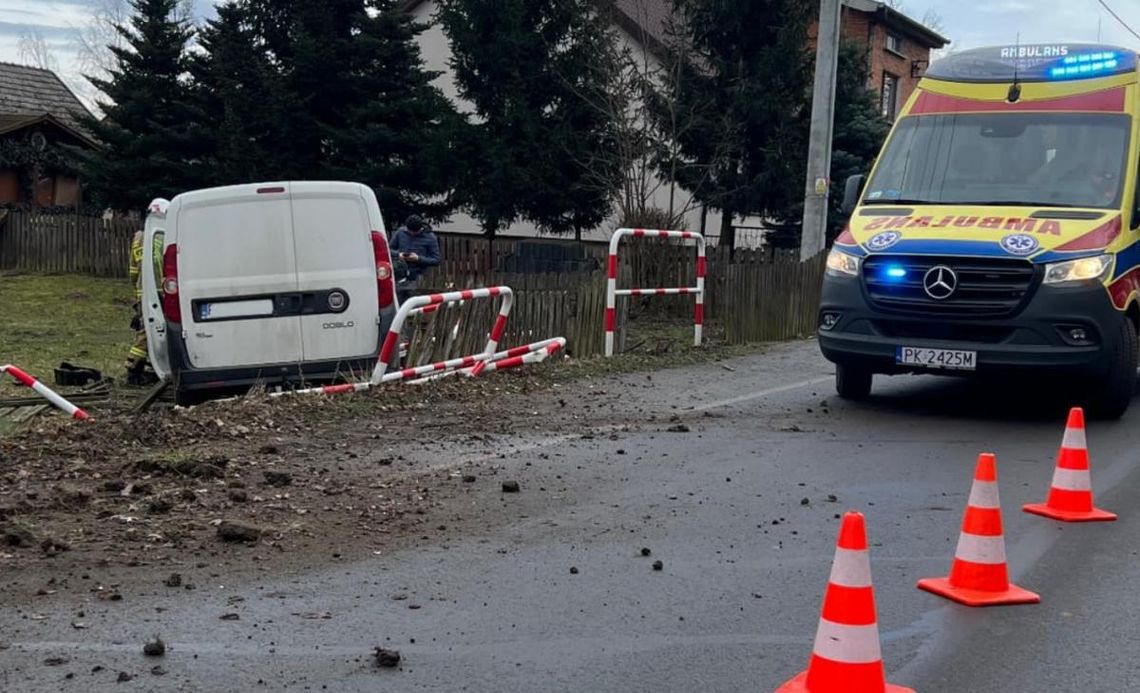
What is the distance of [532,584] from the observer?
5.40 meters

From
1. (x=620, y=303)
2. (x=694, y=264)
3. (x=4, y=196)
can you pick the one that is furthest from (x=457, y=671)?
(x=4, y=196)

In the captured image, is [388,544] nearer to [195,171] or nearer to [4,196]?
[195,171]

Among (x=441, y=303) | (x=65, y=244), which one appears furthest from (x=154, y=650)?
(x=65, y=244)

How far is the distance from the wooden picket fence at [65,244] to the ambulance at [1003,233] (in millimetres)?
22388

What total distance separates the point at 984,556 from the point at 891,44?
42.1m

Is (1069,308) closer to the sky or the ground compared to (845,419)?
closer to the sky

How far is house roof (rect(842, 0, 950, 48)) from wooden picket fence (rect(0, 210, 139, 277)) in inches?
816

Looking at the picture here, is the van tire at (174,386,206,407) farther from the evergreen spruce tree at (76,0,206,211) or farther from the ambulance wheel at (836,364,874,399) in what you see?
the evergreen spruce tree at (76,0,206,211)

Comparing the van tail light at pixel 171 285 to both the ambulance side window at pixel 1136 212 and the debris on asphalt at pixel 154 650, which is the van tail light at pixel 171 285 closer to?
the debris on asphalt at pixel 154 650

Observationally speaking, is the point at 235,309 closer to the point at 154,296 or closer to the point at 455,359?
the point at 154,296

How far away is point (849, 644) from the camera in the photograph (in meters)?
3.97

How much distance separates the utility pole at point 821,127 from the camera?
66.3 feet

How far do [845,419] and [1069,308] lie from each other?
182cm

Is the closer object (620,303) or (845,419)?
(845,419)
